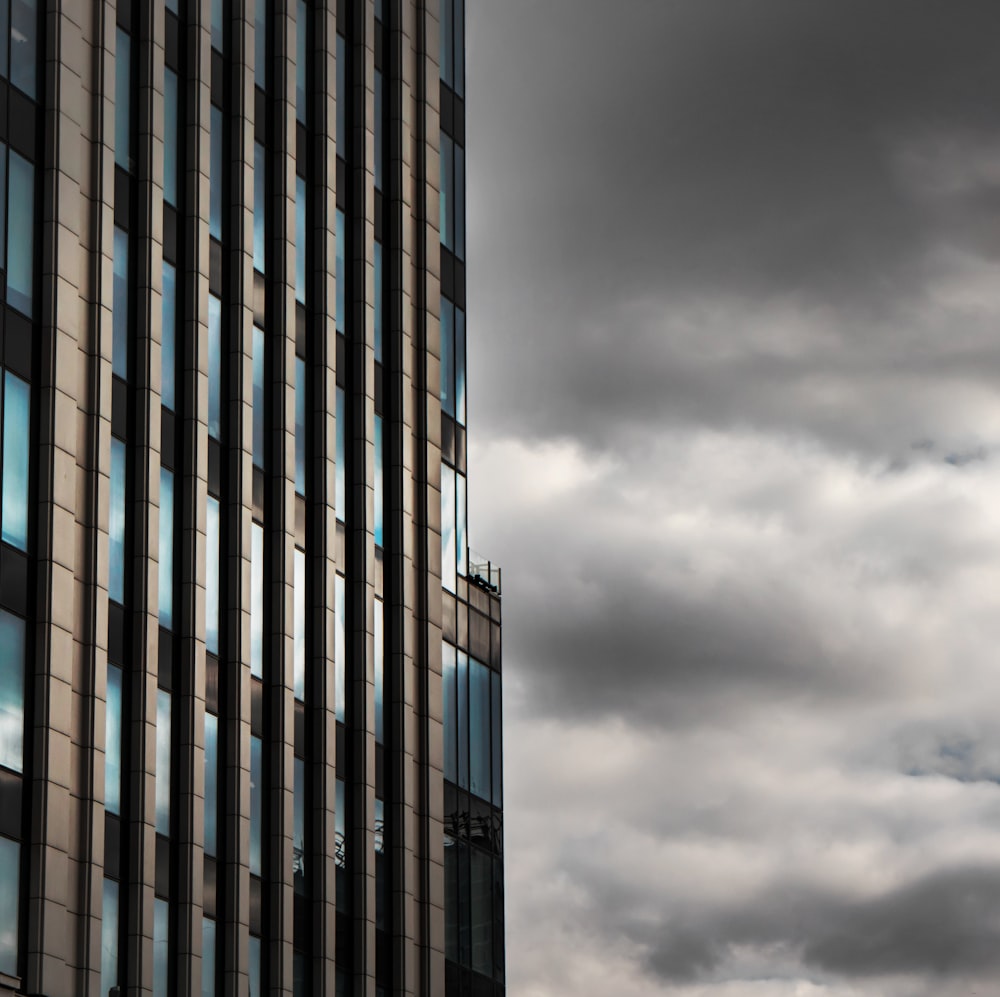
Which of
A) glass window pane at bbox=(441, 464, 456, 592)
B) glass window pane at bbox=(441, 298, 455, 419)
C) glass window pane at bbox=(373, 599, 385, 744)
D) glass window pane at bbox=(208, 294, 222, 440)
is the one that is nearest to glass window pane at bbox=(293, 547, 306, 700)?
glass window pane at bbox=(373, 599, 385, 744)

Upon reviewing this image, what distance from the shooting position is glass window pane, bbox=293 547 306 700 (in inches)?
2191

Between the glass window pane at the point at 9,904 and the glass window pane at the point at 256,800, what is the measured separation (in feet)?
33.3

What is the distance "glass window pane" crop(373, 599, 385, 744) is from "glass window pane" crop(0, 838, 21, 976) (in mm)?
17074

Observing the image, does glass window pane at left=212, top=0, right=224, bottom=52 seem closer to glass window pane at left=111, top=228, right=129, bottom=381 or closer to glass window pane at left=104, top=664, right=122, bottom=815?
glass window pane at left=111, top=228, right=129, bottom=381

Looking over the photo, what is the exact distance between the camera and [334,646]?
188 ft

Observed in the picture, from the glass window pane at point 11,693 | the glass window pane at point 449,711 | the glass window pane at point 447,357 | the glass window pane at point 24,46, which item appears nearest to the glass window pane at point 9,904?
the glass window pane at point 11,693

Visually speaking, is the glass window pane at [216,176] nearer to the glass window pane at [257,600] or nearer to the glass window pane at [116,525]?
the glass window pane at [257,600]

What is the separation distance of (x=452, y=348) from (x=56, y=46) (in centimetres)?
2127

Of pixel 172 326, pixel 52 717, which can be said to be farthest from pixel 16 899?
pixel 172 326

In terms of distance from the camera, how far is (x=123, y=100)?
5138 centimetres

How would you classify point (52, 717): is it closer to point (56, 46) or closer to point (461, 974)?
point (56, 46)

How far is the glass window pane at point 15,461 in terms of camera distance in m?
44.5

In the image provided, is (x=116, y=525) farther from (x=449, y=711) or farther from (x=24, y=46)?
(x=449, y=711)

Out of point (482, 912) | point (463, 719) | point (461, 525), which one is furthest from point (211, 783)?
point (461, 525)
